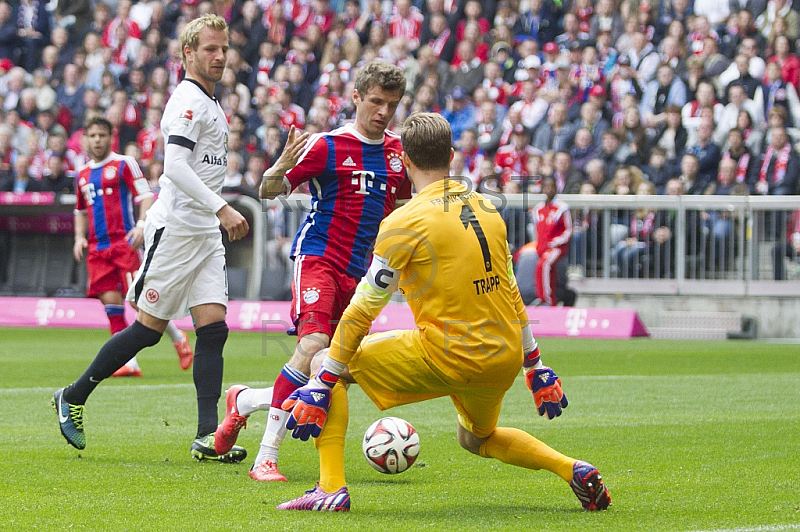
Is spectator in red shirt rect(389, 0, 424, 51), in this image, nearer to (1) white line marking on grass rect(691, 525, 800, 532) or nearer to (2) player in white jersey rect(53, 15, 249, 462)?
(2) player in white jersey rect(53, 15, 249, 462)

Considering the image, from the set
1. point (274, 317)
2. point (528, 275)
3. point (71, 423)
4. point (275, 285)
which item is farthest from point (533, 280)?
point (71, 423)

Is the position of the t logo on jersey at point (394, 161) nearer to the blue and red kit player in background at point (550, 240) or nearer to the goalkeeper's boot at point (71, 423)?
the goalkeeper's boot at point (71, 423)

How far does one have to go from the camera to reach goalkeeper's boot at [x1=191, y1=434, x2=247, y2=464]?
6227 millimetres

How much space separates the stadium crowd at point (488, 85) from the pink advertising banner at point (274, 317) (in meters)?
1.35

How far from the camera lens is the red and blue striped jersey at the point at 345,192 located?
6137mm

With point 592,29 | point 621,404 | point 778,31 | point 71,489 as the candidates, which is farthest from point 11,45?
point 71,489

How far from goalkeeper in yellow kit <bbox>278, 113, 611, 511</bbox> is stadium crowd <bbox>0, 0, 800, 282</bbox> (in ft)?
37.9

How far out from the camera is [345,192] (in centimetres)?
624

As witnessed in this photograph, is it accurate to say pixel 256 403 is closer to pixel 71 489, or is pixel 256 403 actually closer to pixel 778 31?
pixel 71 489

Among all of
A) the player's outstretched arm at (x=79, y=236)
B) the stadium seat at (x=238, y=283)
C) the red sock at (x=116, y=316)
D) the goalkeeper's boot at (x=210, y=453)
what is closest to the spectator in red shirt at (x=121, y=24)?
the stadium seat at (x=238, y=283)

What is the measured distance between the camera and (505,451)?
16.6 feet

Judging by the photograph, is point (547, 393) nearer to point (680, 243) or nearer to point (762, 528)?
point (762, 528)

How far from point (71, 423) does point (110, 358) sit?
422 millimetres

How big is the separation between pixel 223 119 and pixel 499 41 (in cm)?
1376
